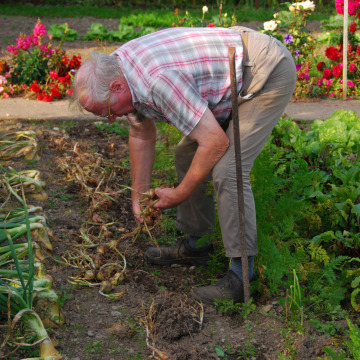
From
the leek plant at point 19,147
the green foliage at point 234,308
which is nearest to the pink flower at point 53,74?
the leek plant at point 19,147

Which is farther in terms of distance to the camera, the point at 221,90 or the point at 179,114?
the point at 221,90

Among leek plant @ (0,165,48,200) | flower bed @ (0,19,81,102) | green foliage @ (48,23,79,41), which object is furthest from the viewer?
green foliage @ (48,23,79,41)

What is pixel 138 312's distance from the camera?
2.98m

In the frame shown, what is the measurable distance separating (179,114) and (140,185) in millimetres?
931

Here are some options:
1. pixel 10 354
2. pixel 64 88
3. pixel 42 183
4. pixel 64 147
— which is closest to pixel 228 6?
pixel 64 88

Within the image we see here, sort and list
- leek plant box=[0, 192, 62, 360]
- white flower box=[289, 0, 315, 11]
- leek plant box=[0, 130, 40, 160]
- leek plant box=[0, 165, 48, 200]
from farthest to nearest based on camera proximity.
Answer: white flower box=[289, 0, 315, 11] < leek plant box=[0, 130, 40, 160] < leek plant box=[0, 165, 48, 200] < leek plant box=[0, 192, 62, 360]

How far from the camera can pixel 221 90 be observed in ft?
9.34

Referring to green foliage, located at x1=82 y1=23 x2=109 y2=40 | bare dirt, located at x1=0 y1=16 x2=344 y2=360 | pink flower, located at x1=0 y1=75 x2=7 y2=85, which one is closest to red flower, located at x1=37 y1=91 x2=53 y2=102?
pink flower, located at x1=0 y1=75 x2=7 y2=85

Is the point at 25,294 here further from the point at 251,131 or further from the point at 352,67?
the point at 352,67

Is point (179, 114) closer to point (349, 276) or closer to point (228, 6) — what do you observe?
point (349, 276)

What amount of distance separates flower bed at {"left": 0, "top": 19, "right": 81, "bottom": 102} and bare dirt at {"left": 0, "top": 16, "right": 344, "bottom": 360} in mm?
2084

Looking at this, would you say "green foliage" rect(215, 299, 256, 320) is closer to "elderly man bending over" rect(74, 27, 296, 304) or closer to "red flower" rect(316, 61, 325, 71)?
"elderly man bending over" rect(74, 27, 296, 304)

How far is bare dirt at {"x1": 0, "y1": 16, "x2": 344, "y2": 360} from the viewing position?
2.69 m

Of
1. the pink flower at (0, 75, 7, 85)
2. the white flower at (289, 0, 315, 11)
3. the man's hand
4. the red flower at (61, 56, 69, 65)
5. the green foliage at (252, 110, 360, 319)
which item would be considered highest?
the white flower at (289, 0, 315, 11)
